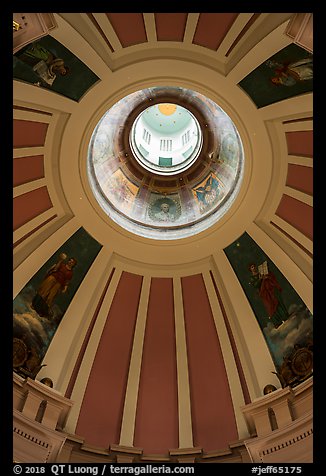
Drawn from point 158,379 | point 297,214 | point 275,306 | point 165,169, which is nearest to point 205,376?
point 158,379

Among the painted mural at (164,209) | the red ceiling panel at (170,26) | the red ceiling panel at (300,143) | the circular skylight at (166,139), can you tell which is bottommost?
the red ceiling panel at (300,143)

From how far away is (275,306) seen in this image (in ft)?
36.2

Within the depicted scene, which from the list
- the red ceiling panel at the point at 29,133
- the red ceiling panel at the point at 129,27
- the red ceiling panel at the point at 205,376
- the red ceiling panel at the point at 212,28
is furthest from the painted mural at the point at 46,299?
the red ceiling panel at the point at 212,28

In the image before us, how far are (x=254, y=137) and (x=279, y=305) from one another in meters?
3.40

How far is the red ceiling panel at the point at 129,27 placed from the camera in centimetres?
873

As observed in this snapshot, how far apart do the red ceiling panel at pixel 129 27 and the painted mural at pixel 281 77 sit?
201 centimetres

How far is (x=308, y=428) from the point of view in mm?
8883

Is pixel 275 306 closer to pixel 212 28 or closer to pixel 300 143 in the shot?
pixel 300 143

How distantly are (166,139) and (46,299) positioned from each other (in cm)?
529

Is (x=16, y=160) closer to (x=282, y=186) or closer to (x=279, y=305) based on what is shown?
(x=282, y=186)

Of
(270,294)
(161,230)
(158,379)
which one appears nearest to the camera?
(270,294)

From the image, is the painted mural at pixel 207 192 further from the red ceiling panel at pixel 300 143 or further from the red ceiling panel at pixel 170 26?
the red ceiling panel at pixel 170 26

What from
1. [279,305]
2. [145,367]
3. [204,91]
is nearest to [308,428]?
[279,305]

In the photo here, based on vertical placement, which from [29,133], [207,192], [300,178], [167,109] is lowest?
[29,133]
